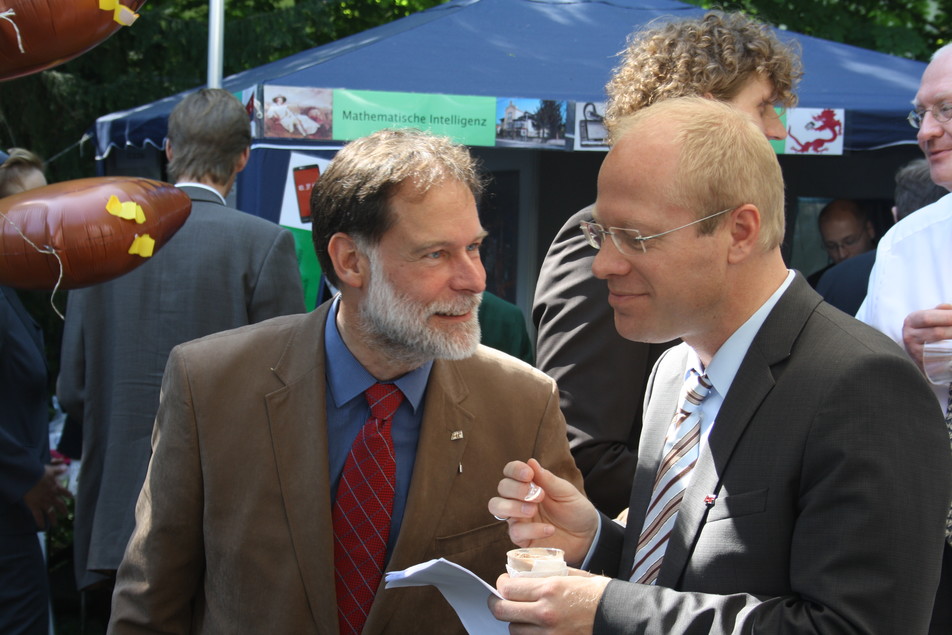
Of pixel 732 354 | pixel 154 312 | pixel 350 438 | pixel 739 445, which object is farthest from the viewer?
pixel 154 312

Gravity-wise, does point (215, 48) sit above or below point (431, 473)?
above

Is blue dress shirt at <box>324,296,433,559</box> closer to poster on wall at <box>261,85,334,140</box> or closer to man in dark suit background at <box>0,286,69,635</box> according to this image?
man in dark suit background at <box>0,286,69,635</box>

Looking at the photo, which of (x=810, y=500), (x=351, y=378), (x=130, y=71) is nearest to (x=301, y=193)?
(x=351, y=378)

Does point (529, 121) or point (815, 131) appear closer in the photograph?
point (529, 121)

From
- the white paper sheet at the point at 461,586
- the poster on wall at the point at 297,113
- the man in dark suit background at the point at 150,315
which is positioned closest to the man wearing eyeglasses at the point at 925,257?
the white paper sheet at the point at 461,586

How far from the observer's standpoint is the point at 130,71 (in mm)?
9609

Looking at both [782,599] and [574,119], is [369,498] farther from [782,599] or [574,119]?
[574,119]

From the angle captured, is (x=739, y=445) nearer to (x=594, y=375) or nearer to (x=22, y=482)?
(x=594, y=375)

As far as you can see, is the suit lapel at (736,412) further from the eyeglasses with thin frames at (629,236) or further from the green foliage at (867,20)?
the green foliage at (867,20)

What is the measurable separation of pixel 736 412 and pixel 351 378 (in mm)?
896

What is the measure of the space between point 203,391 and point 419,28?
16.0 ft

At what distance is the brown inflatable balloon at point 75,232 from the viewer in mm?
1854

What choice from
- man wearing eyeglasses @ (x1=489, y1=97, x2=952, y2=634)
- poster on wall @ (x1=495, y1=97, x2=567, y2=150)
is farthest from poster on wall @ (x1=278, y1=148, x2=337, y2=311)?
man wearing eyeglasses @ (x1=489, y1=97, x2=952, y2=634)

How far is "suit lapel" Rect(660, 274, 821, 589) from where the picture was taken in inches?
68.2
